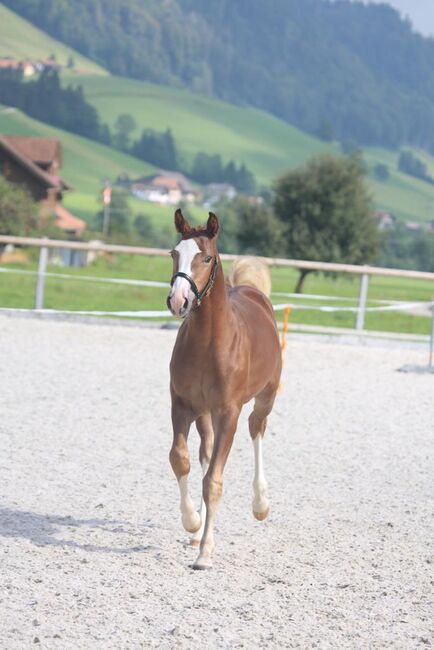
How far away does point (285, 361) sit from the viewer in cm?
1398

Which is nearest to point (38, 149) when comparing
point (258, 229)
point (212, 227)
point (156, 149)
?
point (258, 229)

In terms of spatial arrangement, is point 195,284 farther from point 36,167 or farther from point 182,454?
point 36,167

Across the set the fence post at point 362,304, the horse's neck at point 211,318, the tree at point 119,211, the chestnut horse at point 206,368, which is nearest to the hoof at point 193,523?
the chestnut horse at point 206,368

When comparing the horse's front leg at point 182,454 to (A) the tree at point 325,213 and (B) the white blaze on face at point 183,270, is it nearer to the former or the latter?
(B) the white blaze on face at point 183,270

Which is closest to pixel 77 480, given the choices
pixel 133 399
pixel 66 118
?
pixel 133 399

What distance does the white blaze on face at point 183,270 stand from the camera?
458 centimetres

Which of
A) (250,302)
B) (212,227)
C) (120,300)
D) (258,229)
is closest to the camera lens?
(212,227)

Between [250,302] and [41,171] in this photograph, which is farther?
[41,171]

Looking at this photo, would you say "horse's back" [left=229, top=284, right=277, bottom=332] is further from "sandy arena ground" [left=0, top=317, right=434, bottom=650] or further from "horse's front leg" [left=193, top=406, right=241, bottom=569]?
"sandy arena ground" [left=0, top=317, right=434, bottom=650]

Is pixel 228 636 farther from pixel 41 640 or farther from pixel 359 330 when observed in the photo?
pixel 359 330

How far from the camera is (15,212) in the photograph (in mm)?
52500

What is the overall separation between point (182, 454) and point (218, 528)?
2.80 ft

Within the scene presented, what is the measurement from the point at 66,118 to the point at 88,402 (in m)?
165

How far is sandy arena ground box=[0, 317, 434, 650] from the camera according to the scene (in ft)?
13.7
